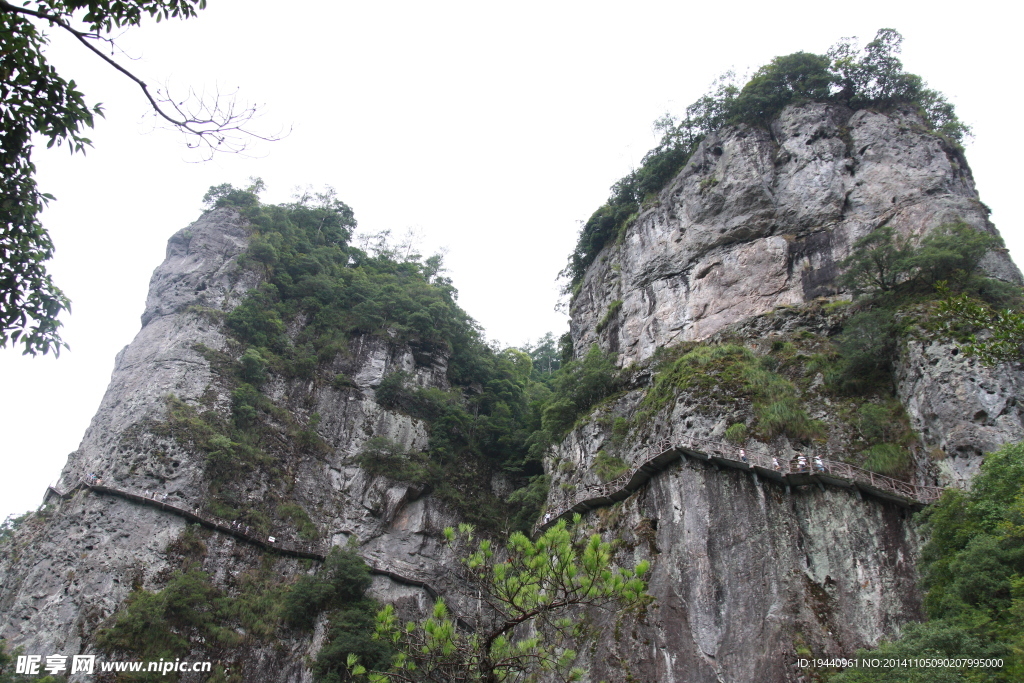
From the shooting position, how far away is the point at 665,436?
18.9 meters

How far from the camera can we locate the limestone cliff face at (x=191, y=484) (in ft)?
62.6

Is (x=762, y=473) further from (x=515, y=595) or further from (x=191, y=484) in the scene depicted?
(x=191, y=484)

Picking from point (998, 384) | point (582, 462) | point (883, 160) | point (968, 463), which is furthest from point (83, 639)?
point (883, 160)

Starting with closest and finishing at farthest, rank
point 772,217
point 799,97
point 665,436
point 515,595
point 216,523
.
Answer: point 515,595, point 665,436, point 216,523, point 772,217, point 799,97

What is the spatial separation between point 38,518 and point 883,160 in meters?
33.1

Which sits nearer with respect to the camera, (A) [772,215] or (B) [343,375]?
(A) [772,215]

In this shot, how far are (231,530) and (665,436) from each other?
1496 cm

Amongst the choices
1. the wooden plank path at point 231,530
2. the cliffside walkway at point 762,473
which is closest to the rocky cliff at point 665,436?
the wooden plank path at point 231,530

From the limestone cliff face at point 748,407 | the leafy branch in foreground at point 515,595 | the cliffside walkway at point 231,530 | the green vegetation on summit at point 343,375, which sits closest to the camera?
the leafy branch in foreground at point 515,595

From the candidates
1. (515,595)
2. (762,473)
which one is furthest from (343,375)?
(515,595)

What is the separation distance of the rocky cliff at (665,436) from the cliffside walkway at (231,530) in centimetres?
17

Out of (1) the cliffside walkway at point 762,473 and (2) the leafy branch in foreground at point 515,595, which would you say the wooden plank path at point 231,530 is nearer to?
(1) the cliffside walkway at point 762,473

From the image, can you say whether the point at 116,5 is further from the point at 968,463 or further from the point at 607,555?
the point at 968,463

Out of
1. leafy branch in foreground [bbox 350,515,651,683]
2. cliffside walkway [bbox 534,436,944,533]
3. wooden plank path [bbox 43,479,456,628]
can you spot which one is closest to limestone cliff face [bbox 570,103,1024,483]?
cliffside walkway [bbox 534,436,944,533]
